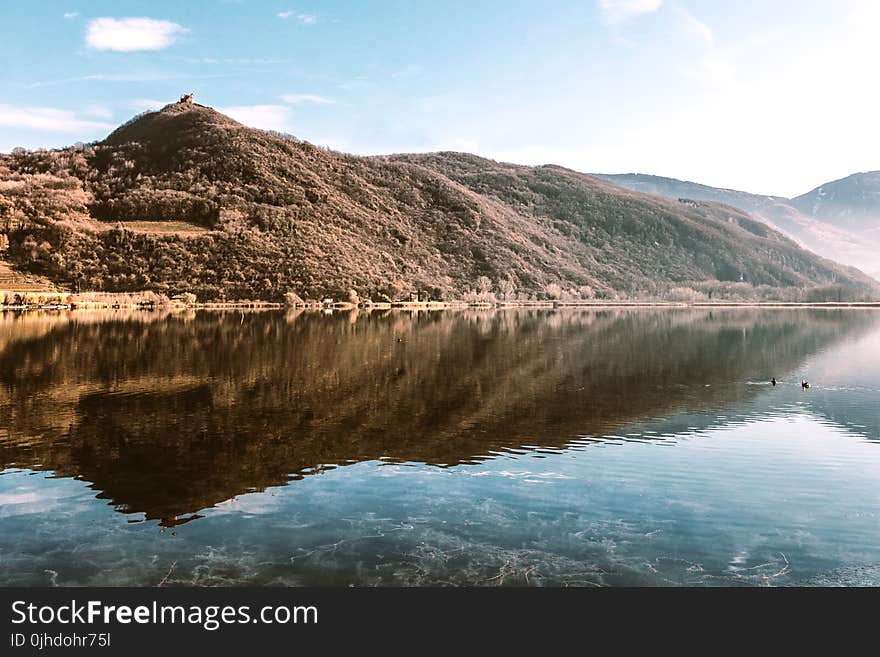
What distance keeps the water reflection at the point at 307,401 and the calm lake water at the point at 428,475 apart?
0.53ft

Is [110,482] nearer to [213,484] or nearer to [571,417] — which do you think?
[213,484]

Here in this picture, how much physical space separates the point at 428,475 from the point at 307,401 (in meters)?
12.3

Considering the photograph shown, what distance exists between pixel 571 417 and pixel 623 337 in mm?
46973

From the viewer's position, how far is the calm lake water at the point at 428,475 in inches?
497

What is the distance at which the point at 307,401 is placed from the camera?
98.8 ft

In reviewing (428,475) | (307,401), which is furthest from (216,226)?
(428,475)

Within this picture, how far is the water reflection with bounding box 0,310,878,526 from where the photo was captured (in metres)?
19.7

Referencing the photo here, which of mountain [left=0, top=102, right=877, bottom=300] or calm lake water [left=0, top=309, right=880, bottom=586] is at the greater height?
mountain [left=0, top=102, right=877, bottom=300]

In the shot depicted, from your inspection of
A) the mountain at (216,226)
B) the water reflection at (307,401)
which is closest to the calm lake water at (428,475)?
the water reflection at (307,401)

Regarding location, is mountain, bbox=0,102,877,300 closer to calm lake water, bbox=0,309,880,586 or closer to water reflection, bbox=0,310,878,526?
water reflection, bbox=0,310,878,526

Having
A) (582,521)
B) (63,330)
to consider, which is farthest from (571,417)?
(63,330)

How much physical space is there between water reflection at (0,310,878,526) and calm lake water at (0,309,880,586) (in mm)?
162

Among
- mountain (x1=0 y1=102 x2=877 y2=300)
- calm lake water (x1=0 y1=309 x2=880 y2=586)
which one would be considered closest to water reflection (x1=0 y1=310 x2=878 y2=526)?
calm lake water (x1=0 y1=309 x2=880 y2=586)

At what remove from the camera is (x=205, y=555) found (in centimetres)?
1277
